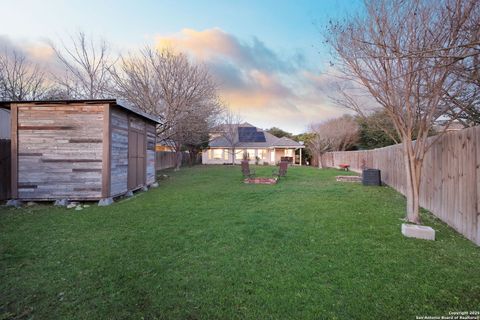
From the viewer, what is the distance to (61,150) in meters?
7.68

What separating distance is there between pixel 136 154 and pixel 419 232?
9268mm

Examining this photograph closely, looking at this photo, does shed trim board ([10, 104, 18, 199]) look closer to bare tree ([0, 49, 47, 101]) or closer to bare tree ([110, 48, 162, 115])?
bare tree ([110, 48, 162, 115])

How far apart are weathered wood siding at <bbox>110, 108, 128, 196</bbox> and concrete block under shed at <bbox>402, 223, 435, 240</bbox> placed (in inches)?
306

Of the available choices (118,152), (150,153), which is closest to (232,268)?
(118,152)

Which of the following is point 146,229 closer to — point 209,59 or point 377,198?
point 377,198

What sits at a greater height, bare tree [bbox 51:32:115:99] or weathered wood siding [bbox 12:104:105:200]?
bare tree [bbox 51:32:115:99]

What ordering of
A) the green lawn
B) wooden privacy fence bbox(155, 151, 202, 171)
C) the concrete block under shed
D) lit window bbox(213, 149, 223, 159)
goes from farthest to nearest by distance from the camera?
lit window bbox(213, 149, 223, 159), wooden privacy fence bbox(155, 151, 202, 171), the concrete block under shed, the green lawn

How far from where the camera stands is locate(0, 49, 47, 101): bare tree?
642 inches

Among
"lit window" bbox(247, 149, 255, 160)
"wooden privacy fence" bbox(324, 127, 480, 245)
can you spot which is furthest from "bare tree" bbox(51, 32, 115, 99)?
"lit window" bbox(247, 149, 255, 160)

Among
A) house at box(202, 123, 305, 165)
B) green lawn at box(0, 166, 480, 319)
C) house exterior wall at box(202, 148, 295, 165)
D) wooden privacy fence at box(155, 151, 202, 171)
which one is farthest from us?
house exterior wall at box(202, 148, 295, 165)

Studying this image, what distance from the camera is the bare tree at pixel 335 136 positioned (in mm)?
28344

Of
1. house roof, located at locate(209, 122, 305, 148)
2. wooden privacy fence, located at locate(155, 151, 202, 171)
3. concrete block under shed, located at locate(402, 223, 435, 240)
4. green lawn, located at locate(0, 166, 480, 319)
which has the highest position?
house roof, located at locate(209, 122, 305, 148)

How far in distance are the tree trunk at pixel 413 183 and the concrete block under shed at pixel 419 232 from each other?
0.91 m

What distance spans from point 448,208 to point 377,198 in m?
3.26
